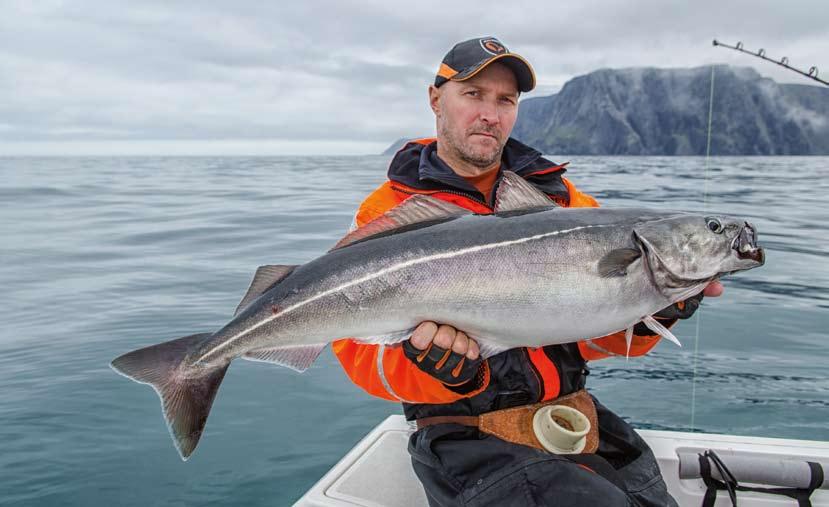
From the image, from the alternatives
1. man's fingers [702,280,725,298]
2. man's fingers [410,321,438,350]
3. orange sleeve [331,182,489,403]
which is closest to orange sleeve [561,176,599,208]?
man's fingers [702,280,725,298]

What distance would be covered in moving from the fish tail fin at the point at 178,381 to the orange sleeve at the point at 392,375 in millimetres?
767

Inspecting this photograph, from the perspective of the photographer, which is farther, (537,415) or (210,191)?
(210,191)

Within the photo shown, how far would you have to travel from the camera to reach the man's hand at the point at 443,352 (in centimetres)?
282

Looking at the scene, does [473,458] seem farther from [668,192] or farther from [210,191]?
[210,191]

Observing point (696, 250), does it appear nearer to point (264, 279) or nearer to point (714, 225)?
point (714, 225)

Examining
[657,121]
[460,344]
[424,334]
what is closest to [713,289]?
[460,344]

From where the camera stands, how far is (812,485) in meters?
3.71

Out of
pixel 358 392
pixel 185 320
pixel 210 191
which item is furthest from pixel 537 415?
pixel 210 191

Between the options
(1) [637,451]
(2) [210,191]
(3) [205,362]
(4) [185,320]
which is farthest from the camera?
(2) [210,191]

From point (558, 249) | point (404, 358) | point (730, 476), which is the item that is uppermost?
point (558, 249)

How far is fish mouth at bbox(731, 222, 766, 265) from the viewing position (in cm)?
282

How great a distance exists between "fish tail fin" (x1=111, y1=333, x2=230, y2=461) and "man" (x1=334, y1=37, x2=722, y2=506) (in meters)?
0.83

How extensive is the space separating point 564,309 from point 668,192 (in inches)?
977

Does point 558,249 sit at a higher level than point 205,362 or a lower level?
higher
